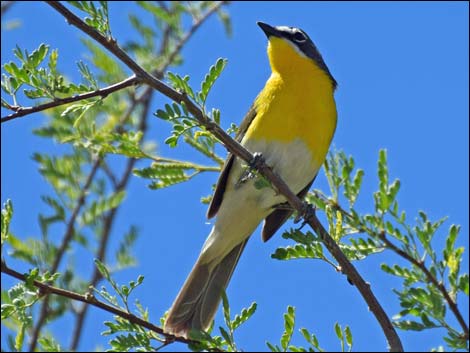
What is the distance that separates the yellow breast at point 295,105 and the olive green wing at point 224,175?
0.09 meters

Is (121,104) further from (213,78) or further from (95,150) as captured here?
(213,78)

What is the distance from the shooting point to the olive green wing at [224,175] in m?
4.79

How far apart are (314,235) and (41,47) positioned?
125 centimetres

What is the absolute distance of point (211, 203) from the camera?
196 inches

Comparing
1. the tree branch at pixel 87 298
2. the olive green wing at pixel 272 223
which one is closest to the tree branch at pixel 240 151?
the tree branch at pixel 87 298

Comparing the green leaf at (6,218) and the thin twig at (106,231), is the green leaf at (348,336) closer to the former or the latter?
the green leaf at (6,218)

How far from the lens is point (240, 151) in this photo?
10.2 ft

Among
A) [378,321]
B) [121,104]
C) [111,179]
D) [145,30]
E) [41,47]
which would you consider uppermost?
[145,30]

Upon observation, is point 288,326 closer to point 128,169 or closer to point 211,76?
point 211,76

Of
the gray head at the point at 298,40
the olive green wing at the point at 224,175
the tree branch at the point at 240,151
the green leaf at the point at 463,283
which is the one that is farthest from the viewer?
the gray head at the point at 298,40

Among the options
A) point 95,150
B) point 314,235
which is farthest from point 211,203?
point 314,235

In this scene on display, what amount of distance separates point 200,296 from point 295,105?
1.27m

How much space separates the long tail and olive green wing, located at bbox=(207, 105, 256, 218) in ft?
1.19

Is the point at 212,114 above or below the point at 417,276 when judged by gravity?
above
